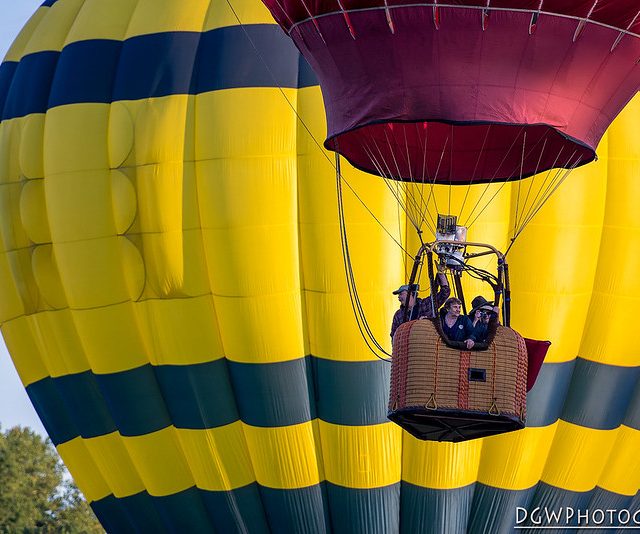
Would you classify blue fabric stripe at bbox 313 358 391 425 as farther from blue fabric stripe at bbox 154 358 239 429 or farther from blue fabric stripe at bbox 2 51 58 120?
blue fabric stripe at bbox 2 51 58 120

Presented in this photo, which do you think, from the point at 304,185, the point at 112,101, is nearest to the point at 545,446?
the point at 304,185

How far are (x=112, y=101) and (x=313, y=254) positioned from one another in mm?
2316

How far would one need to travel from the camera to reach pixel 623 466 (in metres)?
13.2

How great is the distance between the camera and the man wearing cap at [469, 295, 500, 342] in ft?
30.8

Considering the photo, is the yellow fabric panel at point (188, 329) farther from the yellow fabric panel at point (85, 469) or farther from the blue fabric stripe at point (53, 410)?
the yellow fabric panel at point (85, 469)

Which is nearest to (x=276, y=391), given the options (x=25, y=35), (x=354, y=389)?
(x=354, y=389)

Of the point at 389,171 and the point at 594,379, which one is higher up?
the point at 389,171

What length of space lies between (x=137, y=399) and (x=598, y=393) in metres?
3.89

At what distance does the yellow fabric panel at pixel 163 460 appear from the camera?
13445mm

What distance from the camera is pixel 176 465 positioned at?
13.5 metres

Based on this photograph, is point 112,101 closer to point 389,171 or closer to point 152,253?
point 152,253

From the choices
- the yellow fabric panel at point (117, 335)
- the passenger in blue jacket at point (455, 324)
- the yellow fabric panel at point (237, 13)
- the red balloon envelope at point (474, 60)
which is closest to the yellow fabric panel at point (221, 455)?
the yellow fabric panel at point (117, 335)

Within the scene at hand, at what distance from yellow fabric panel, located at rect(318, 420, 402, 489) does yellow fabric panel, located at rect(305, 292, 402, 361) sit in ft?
2.05

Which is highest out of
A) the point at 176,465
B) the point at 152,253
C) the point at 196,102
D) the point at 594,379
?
the point at 196,102
